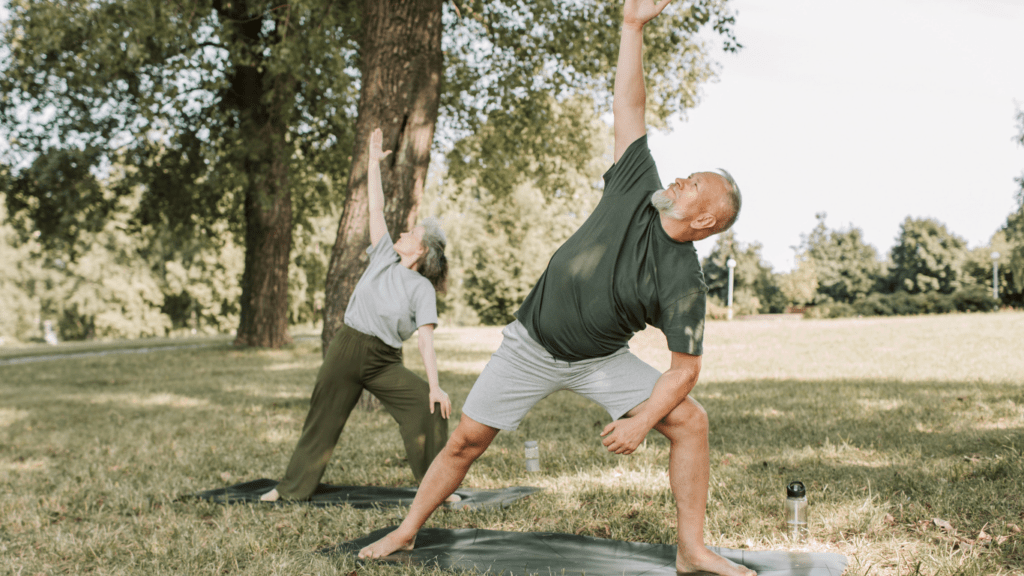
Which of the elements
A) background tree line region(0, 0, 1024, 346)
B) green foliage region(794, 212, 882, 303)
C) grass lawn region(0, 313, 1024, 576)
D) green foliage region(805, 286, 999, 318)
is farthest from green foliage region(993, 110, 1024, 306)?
grass lawn region(0, 313, 1024, 576)

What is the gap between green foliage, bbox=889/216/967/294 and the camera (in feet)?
188

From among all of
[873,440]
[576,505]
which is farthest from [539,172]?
[576,505]

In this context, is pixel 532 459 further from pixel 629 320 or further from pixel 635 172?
pixel 635 172

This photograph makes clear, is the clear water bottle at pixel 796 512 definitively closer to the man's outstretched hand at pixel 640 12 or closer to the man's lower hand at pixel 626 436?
the man's lower hand at pixel 626 436

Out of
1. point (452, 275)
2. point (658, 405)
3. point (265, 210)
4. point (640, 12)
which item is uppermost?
point (265, 210)

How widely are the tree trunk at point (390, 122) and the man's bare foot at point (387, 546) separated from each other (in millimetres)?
4580

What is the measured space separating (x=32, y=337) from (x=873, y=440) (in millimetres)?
66146

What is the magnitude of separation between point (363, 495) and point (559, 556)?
183cm

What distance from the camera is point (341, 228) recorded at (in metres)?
8.15

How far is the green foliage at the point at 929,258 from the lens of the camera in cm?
5719

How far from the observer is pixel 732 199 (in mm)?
2879

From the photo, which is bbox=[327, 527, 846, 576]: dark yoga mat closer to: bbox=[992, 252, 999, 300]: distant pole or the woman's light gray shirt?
the woman's light gray shirt

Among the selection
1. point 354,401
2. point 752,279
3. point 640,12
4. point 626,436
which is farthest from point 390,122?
point 752,279

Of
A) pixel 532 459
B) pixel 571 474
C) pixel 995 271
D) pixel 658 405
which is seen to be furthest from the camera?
pixel 995 271
